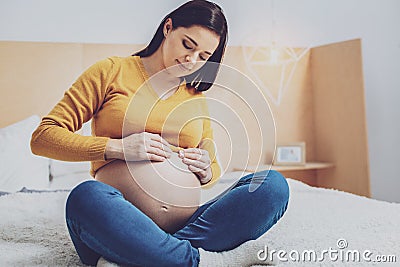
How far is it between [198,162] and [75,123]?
10.3 inches

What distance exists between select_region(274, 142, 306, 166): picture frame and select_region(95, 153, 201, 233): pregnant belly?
67.1 inches

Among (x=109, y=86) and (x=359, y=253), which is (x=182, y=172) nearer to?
(x=109, y=86)

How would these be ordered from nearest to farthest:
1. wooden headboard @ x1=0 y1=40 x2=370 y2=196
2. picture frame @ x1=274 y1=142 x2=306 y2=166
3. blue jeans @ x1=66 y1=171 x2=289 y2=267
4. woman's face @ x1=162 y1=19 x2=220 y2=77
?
blue jeans @ x1=66 y1=171 x2=289 y2=267
woman's face @ x1=162 y1=19 x2=220 y2=77
wooden headboard @ x1=0 y1=40 x2=370 y2=196
picture frame @ x1=274 y1=142 x2=306 y2=166

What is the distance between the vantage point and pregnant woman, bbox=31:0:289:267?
2.68 feet

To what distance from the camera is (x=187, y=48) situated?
912mm

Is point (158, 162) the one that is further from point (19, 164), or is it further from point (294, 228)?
point (19, 164)

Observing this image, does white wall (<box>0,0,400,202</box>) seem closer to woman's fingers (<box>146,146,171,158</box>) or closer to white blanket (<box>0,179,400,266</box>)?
white blanket (<box>0,179,400,266</box>)

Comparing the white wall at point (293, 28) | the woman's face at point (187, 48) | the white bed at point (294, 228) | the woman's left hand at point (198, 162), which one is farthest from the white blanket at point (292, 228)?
the white wall at point (293, 28)

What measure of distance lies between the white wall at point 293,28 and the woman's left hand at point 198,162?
5.30ft

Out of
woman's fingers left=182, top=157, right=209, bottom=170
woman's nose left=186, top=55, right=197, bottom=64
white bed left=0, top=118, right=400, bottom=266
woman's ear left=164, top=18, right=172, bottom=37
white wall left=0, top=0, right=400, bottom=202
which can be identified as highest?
white wall left=0, top=0, right=400, bottom=202

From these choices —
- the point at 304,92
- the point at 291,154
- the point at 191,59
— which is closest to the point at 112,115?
the point at 191,59

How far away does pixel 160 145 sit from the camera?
88cm

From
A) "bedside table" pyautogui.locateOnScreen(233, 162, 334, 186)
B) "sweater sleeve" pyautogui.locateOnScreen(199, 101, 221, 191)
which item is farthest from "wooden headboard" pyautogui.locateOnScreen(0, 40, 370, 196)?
"sweater sleeve" pyautogui.locateOnScreen(199, 101, 221, 191)

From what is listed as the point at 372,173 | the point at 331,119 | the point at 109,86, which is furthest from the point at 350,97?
the point at 109,86
